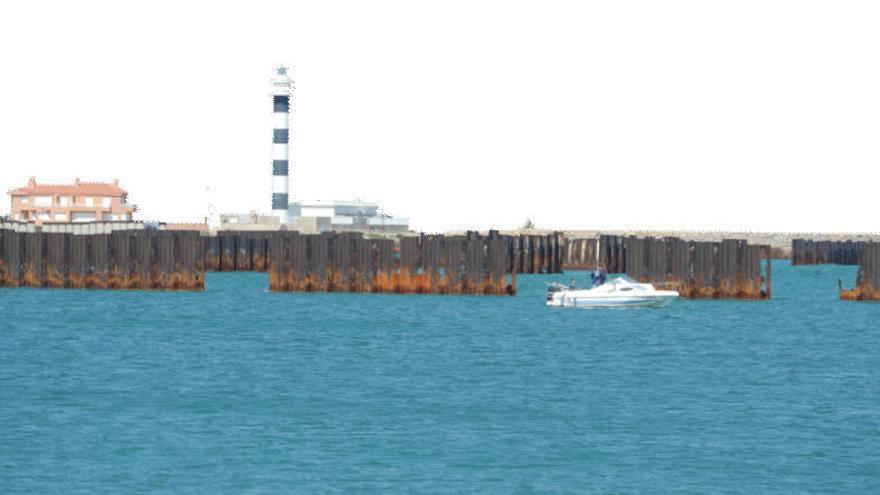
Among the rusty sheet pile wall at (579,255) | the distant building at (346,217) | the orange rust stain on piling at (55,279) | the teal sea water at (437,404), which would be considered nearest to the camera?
the teal sea water at (437,404)

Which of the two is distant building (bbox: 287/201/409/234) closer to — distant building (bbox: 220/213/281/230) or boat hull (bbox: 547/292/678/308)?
distant building (bbox: 220/213/281/230)

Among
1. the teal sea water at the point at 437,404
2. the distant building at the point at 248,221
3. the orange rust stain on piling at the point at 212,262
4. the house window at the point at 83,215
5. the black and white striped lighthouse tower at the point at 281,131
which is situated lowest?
the teal sea water at the point at 437,404

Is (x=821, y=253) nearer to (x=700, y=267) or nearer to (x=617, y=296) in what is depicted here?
(x=700, y=267)

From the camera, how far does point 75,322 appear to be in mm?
64938

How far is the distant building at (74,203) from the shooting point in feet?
580

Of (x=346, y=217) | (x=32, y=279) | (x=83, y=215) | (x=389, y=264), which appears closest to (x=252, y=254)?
(x=32, y=279)

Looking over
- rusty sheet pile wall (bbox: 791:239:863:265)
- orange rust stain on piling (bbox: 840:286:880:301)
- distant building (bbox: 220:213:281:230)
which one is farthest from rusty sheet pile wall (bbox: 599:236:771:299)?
rusty sheet pile wall (bbox: 791:239:863:265)

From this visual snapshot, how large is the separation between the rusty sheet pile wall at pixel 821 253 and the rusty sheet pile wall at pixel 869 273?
89413 millimetres

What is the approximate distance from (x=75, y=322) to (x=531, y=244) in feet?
129

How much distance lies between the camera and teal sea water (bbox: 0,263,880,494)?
2944 cm

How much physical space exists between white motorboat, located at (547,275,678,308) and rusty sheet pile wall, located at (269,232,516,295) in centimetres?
301

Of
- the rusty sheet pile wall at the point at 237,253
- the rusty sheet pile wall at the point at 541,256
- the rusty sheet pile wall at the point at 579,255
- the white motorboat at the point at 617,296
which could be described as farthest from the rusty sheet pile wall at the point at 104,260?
the rusty sheet pile wall at the point at 579,255

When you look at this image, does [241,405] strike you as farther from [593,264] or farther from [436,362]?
[593,264]

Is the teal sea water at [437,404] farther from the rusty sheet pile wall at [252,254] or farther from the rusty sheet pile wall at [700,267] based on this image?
the rusty sheet pile wall at [252,254]
